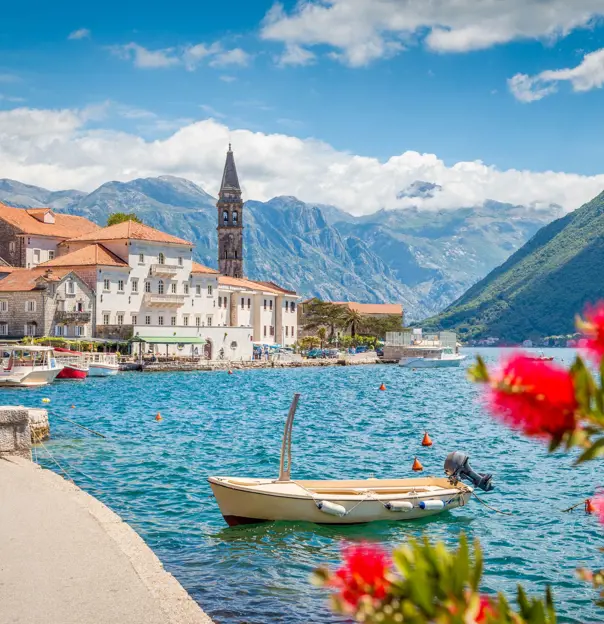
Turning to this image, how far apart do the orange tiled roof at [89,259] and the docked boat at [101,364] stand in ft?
38.8

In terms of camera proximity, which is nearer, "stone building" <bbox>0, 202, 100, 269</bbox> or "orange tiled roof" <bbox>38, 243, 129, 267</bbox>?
"orange tiled roof" <bbox>38, 243, 129, 267</bbox>

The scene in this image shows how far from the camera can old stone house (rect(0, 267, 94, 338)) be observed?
8238 cm

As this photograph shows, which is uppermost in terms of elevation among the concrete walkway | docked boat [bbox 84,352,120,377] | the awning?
the awning

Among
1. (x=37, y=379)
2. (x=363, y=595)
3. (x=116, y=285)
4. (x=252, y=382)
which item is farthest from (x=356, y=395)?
(x=363, y=595)

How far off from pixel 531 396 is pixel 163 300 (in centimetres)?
8971

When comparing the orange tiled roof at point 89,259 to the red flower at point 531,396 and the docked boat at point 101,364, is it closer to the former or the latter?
the docked boat at point 101,364

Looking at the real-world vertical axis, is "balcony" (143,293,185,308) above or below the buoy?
above

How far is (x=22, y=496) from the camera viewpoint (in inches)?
537

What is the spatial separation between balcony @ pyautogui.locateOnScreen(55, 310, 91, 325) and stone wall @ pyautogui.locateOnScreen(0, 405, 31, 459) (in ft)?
221

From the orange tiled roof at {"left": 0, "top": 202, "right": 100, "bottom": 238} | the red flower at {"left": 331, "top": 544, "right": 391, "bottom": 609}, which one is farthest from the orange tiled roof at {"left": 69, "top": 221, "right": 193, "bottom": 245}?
the red flower at {"left": 331, "top": 544, "right": 391, "bottom": 609}

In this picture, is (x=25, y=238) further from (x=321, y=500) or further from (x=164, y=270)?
(x=321, y=500)

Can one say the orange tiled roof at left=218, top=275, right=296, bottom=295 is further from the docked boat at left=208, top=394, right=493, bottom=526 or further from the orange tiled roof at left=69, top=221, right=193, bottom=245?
the docked boat at left=208, top=394, right=493, bottom=526

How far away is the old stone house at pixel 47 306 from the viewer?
82.4 metres

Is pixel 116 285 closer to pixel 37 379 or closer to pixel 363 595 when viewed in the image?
pixel 37 379
